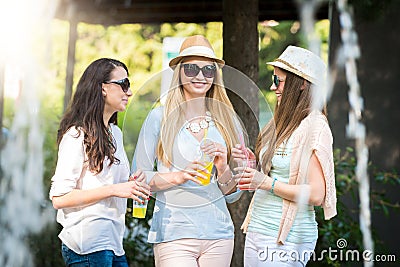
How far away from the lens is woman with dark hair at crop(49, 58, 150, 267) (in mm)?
2660

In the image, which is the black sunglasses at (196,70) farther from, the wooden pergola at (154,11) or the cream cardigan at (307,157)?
the wooden pergola at (154,11)

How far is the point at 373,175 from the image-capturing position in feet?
18.6

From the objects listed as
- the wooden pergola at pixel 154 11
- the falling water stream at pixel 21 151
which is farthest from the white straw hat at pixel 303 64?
the wooden pergola at pixel 154 11

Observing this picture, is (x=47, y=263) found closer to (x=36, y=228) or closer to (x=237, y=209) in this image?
(x=36, y=228)

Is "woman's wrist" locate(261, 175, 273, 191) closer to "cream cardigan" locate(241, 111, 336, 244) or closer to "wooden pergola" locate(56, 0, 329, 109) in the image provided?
"cream cardigan" locate(241, 111, 336, 244)

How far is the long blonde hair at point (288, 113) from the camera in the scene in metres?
2.76

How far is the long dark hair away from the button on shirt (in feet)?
0.09

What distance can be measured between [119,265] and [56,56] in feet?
38.8

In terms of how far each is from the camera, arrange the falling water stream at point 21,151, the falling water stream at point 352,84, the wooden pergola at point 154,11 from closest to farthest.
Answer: the falling water stream at point 21,151
the falling water stream at point 352,84
the wooden pergola at point 154,11

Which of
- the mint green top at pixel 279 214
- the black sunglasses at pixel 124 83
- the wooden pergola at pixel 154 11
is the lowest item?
the mint green top at pixel 279 214

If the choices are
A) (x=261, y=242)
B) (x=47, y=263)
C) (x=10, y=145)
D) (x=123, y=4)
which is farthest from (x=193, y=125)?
(x=123, y=4)

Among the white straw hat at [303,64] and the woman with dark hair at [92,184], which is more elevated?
the white straw hat at [303,64]

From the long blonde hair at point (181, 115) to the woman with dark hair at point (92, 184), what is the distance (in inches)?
5.1

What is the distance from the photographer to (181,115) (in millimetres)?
2768
